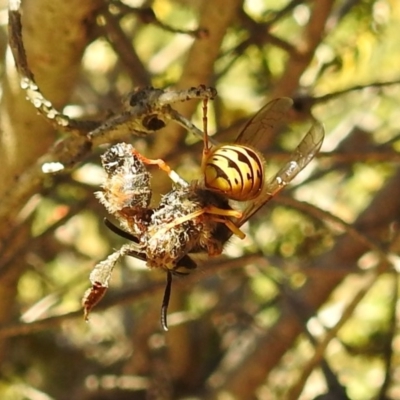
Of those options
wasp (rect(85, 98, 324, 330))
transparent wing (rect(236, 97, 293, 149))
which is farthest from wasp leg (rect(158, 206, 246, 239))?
transparent wing (rect(236, 97, 293, 149))

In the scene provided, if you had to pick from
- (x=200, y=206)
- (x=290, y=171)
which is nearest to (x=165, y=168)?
(x=200, y=206)

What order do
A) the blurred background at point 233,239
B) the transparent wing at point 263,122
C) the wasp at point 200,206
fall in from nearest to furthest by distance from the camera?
the wasp at point 200,206 → the transparent wing at point 263,122 → the blurred background at point 233,239

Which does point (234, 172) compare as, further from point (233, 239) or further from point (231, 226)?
point (233, 239)

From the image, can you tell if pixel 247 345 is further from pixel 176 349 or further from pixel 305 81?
pixel 305 81

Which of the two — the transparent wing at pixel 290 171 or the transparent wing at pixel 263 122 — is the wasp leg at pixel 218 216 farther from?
the transparent wing at pixel 263 122

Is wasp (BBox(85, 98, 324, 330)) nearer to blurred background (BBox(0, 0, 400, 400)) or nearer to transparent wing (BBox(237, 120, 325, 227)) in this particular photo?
transparent wing (BBox(237, 120, 325, 227))

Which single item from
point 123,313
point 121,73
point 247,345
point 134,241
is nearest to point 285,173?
point 134,241

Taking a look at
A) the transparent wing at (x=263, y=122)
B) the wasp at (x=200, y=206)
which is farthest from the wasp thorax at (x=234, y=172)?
the transparent wing at (x=263, y=122)

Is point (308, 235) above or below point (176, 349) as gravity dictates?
above
